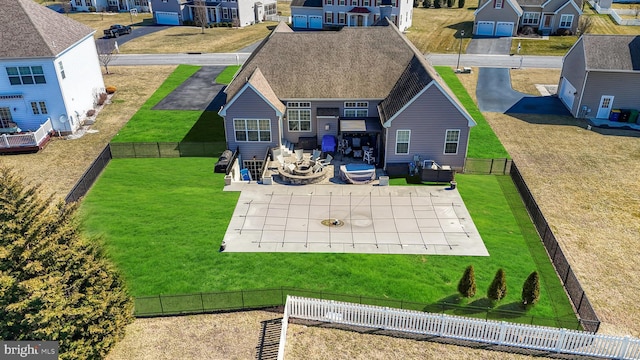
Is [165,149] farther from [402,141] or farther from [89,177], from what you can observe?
[402,141]

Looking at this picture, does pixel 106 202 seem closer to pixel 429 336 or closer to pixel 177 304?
pixel 177 304

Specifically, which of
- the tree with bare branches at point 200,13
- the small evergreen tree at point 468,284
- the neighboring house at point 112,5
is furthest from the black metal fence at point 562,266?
the neighboring house at point 112,5

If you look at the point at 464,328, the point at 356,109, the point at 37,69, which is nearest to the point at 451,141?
the point at 356,109

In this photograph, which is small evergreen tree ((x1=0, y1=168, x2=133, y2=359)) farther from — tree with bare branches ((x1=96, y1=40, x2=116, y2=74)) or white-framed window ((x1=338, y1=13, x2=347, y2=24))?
white-framed window ((x1=338, y1=13, x2=347, y2=24))

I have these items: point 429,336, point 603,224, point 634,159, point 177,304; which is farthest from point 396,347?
point 634,159

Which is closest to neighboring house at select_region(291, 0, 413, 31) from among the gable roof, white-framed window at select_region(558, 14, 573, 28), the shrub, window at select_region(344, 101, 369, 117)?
white-framed window at select_region(558, 14, 573, 28)

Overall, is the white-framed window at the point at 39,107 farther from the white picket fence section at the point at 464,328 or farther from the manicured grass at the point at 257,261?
the white picket fence section at the point at 464,328
